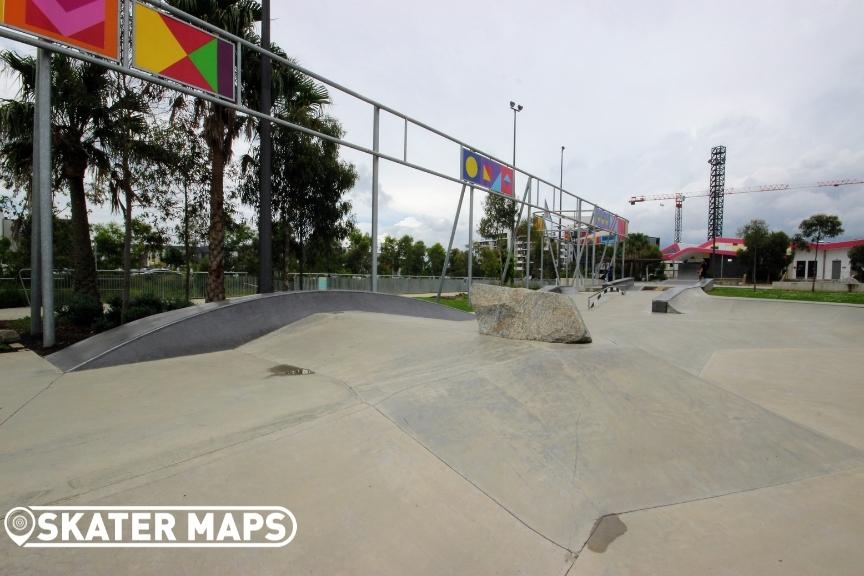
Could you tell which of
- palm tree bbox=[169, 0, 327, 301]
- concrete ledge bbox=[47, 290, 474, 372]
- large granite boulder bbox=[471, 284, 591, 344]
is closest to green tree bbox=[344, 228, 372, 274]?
palm tree bbox=[169, 0, 327, 301]

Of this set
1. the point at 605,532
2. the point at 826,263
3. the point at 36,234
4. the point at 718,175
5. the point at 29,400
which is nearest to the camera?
the point at 605,532

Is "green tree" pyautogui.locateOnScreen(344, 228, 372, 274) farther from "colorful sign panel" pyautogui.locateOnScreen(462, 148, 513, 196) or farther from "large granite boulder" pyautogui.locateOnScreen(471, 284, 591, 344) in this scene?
"large granite boulder" pyautogui.locateOnScreen(471, 284, 591, 344)

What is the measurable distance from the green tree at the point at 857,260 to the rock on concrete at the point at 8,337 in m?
59.9

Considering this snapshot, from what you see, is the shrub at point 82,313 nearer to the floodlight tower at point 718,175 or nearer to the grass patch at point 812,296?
the grass patch at point 812,296

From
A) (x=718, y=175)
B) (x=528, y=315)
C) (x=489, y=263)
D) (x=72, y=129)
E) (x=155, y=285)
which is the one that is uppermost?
(x=718, y=175)

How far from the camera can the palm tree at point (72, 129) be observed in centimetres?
984

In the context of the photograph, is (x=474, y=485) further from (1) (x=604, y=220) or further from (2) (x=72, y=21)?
(1) (x=604, y=220)

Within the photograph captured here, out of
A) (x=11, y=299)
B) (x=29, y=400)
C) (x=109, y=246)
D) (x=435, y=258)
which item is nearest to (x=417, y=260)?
(x=435, y=258)

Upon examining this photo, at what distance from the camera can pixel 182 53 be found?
730 cm

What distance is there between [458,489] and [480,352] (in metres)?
2.97

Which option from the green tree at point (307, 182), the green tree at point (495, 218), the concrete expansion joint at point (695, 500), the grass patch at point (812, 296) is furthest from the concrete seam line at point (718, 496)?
the green tree at point (495, 218)

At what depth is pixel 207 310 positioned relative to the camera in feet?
23.7

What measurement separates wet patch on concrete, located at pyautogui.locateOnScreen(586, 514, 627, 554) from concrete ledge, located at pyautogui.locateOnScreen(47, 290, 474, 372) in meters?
6.20

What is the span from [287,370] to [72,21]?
5978 mm
